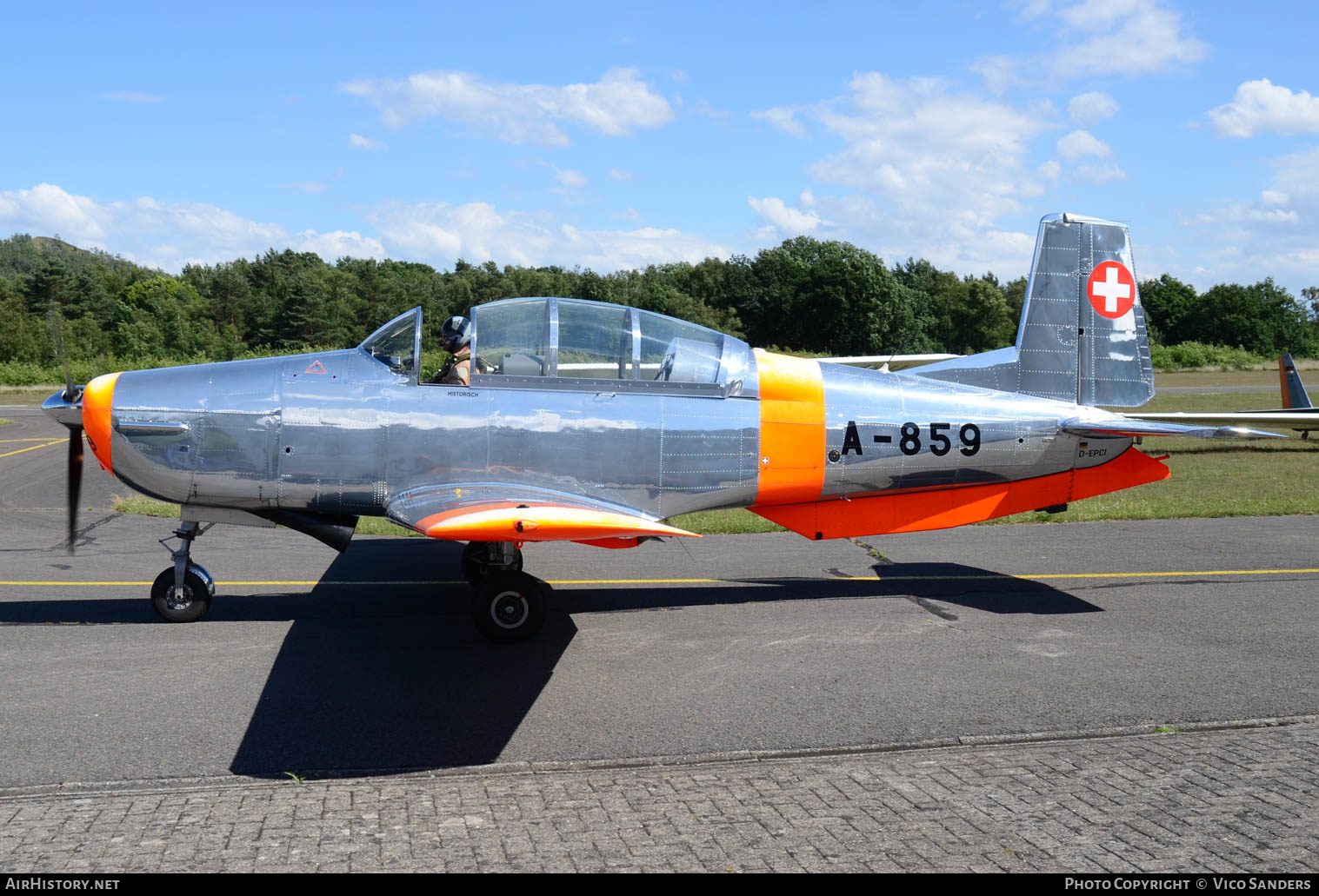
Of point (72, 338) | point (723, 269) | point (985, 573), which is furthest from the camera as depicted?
point (723, 269)

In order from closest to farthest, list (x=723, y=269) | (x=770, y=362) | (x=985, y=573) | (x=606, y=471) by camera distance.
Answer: (x=606, y=471), (x=770, y=362), (x=985, y=573), (x=723, y=269)

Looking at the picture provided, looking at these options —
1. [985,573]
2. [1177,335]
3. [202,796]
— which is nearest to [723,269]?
[1177,335]

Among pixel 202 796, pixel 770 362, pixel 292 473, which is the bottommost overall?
pixel 202 796

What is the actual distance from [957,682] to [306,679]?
442 centimetres

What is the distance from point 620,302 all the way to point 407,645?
55.2 metres

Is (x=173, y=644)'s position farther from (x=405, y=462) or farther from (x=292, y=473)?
(x=405, y=462)

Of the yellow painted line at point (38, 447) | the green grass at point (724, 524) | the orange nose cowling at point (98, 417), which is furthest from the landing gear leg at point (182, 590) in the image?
the yellow painted line at point (38, 447)

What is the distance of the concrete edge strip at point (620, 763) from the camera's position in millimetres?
4684

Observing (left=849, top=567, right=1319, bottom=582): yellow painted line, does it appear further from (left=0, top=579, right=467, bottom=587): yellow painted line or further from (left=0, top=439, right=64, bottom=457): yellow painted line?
(left=0, top=439, right=64, bottom=457): yellow painted line

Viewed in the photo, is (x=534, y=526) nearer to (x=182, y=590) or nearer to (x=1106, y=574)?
(x=182, y=590)

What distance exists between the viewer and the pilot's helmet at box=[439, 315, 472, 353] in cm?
775

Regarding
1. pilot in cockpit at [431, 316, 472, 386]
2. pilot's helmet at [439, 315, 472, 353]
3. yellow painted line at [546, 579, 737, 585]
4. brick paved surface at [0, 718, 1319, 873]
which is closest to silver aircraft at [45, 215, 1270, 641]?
pilot in cockpit at [431, 316, 472, 386]

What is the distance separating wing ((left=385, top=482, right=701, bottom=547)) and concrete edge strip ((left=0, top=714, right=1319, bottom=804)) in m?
1.27

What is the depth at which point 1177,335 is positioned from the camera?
81562 millimetres
